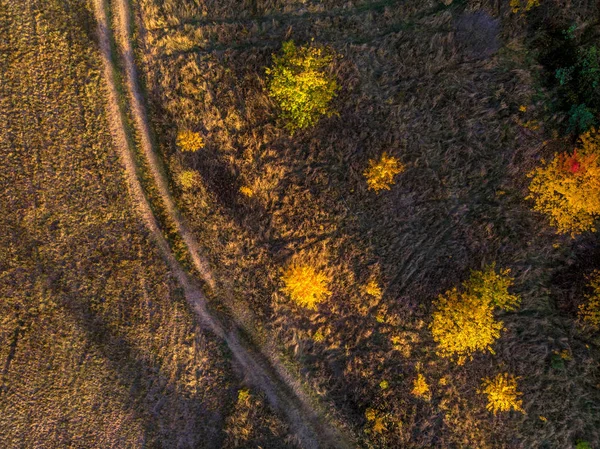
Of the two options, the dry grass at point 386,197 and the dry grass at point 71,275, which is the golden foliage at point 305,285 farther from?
the dry grass at point 71,275

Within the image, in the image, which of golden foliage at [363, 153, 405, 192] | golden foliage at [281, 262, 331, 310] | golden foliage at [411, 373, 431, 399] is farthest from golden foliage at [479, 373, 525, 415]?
golden foliage at [363, 153, 405, 192]

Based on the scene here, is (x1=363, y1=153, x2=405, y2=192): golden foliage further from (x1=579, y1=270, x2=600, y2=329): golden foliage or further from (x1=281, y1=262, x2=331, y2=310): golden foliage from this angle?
(x1=579, y1=270, x2=600, y2=329): golden foliage

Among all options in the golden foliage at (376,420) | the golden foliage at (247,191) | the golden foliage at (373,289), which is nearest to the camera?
the golden foliage at (376,420)

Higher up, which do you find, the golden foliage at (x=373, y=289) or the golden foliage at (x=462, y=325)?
the golden foliage at (x=373, y=289)

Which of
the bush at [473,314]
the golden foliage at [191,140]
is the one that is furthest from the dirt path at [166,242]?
the bush at [473,314]

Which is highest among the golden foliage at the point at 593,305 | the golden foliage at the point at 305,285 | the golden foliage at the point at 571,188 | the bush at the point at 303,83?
the bush at the point at 303,83

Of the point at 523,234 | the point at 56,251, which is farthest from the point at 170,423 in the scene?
the point at 523,234
